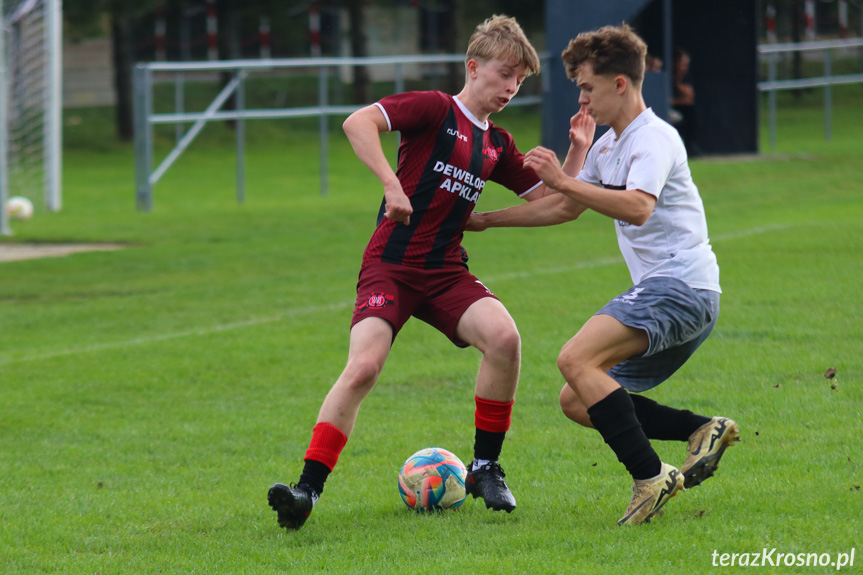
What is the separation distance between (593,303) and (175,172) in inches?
660

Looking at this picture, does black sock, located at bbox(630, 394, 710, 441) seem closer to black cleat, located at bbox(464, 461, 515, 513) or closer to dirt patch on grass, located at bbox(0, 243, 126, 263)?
black cleat, located at bbox(464, 461, 515, 513)

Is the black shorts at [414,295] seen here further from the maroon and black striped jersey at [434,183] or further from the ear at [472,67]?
the ear at [472,67]

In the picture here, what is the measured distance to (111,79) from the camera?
137 ft

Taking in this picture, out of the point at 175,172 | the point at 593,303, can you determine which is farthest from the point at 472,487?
the point at 175,172

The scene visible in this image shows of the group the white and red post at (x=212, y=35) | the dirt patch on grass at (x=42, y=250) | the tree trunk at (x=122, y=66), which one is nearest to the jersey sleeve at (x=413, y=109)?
the dirt patch on grass at (x=42, y=250)

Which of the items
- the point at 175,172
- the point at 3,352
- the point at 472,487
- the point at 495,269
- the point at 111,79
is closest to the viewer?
the point at 472,487

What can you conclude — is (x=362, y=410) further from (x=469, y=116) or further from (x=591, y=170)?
(x=591, y=170)

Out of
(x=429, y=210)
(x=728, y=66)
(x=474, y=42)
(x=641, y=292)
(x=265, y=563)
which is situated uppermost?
(x=728, y=66)

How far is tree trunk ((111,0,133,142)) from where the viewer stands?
94.7ft

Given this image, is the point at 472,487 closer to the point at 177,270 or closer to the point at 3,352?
the point at 3,352

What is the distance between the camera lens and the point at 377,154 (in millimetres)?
4355

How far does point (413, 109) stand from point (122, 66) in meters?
28.0

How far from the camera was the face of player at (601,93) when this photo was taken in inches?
166

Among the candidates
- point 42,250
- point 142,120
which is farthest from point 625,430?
point 142,120
